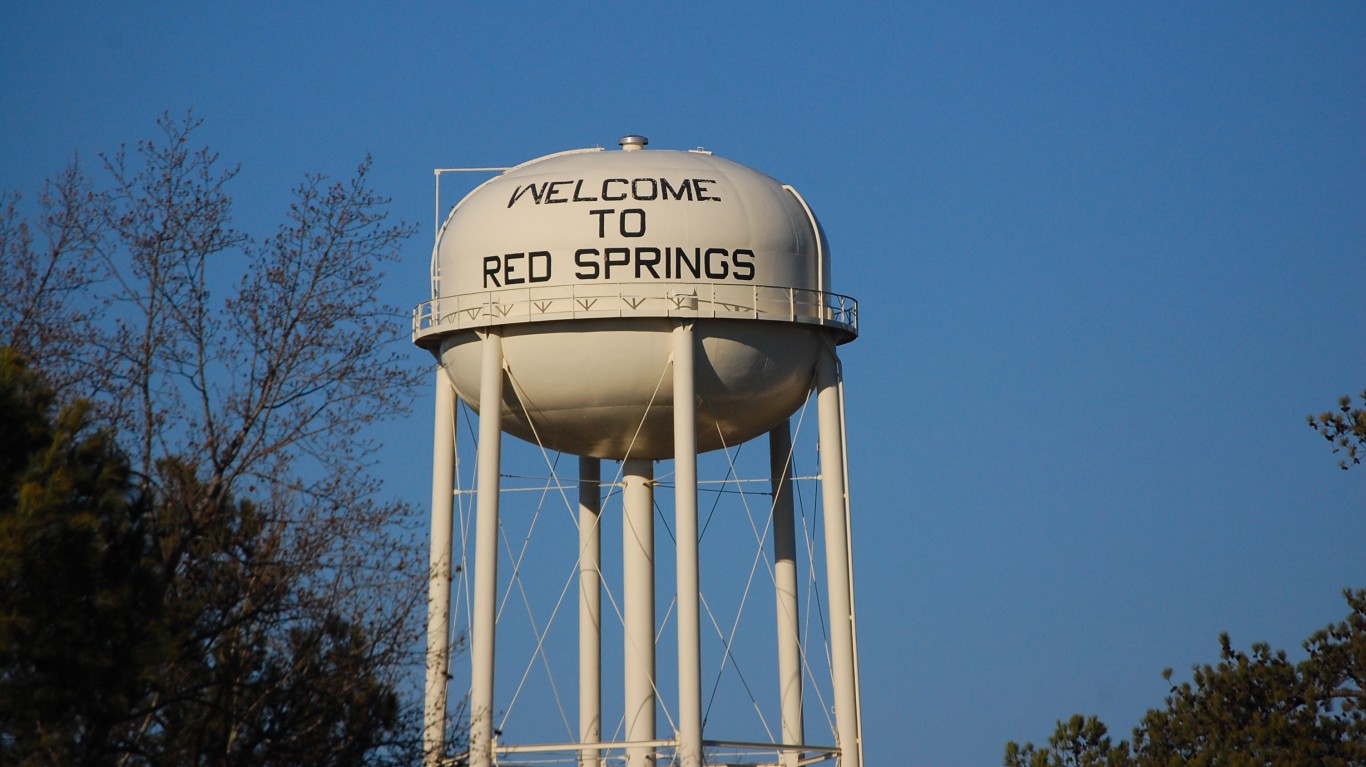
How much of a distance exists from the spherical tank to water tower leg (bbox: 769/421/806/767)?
4.44 feet

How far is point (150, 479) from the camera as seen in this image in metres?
17.5

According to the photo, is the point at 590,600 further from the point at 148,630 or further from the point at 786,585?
the point at 148,630

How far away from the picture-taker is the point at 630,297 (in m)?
26.5

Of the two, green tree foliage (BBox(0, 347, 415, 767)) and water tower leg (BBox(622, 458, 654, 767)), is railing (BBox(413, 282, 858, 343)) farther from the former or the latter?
green tree foliage (BBox(0, 347, 415, 767))

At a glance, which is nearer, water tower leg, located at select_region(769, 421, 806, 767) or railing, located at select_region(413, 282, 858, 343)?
railing, located at select_region(413, 282, 858, 343)

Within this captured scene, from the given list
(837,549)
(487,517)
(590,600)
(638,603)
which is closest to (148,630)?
(487,517)

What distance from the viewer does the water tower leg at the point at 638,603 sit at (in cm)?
2852

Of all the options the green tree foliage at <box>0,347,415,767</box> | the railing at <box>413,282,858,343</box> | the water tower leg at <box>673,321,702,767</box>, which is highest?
the railing at <box>413,282,858,343</box>

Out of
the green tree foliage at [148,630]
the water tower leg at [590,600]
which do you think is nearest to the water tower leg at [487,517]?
the water tower leg at [590,600]

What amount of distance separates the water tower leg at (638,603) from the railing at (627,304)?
3.73 m

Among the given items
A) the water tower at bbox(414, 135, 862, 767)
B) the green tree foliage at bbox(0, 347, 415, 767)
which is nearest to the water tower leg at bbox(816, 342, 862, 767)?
the water tower at bbox(414, 135, 862, 767)

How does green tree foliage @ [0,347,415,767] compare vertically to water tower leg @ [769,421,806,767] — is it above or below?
below

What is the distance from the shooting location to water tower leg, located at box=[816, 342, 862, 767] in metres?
27.5

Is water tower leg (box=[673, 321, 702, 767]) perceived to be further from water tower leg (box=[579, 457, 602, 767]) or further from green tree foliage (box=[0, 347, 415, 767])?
green tree foliage (box=[0, 347, 415, 767])
